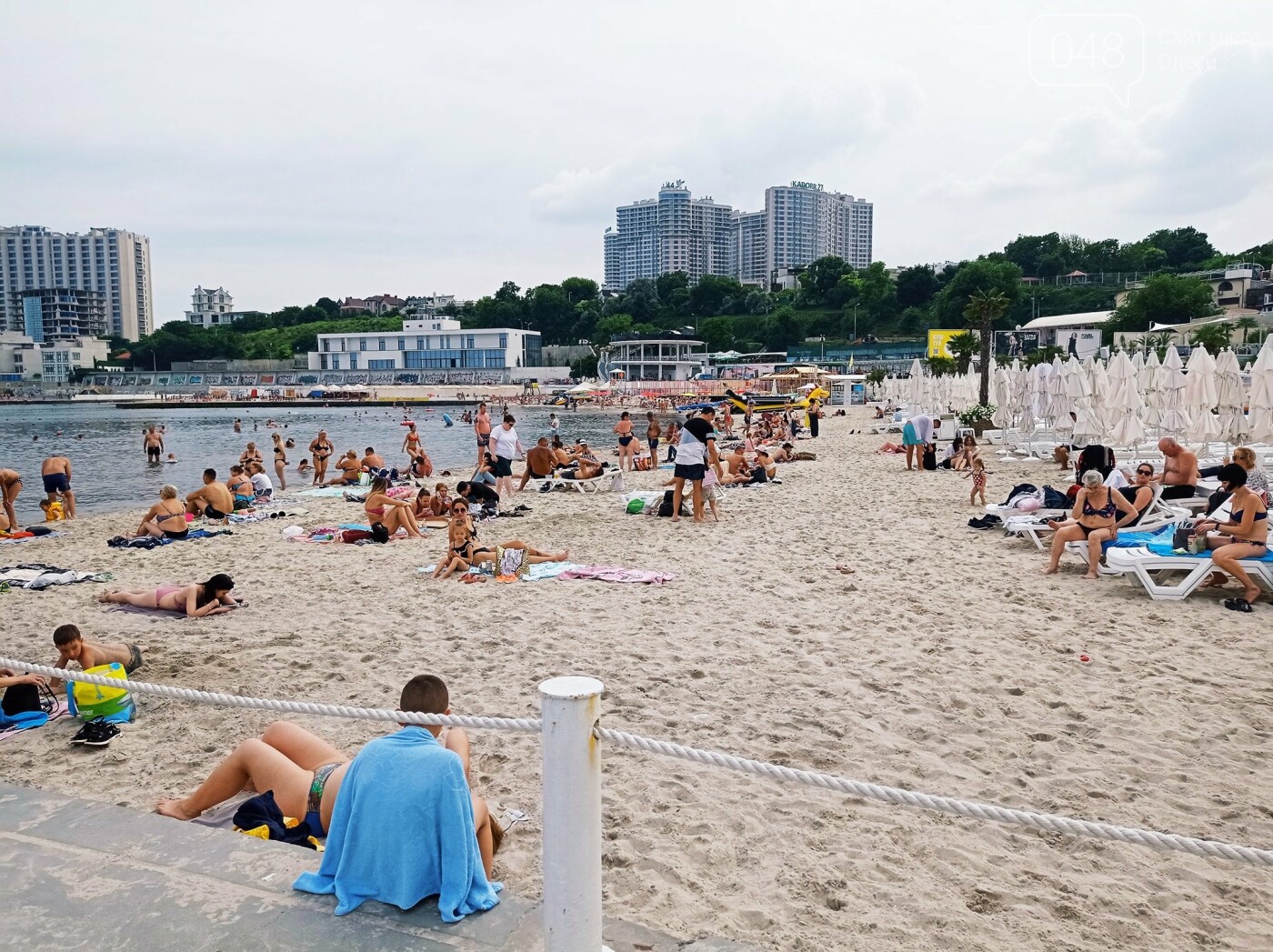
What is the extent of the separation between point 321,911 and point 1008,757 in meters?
3.29

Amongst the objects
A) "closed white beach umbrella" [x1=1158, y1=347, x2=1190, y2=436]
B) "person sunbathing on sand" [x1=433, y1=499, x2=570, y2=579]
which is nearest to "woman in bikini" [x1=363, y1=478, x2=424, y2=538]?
"person sunbathing on sand" [x1=433, y1=499, x2=570, y2=579]

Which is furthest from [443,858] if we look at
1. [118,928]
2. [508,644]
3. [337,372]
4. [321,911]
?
[337,372]

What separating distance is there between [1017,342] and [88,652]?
91617 millimetres

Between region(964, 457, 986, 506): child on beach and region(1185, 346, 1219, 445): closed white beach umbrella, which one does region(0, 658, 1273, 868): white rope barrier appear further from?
region(1185, 346, 1219, 445): closed white beach umbrella

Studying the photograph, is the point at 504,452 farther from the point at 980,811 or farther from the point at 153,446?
the point at 153,446

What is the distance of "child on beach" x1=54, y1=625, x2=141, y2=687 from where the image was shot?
5.27 m

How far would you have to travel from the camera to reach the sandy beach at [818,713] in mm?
3219

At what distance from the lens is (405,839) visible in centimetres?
267

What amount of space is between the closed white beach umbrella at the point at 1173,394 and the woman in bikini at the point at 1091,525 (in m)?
7.98

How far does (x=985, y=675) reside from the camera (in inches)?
217

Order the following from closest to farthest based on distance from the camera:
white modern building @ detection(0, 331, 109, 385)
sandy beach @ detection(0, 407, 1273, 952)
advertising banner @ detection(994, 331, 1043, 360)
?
sandy beach @ detection(0, 407, 1273, 952) < advertising banner @ detection(994, 331, 1043, 360) < white modern building @ detection(0, 331, 109, 385)

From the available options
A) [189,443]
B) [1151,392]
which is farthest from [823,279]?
[1151,392]

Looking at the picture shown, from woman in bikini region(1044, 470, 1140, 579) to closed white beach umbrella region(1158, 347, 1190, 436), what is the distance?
26.2 feet

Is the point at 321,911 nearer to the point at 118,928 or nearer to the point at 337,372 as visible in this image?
the point at 118,928
